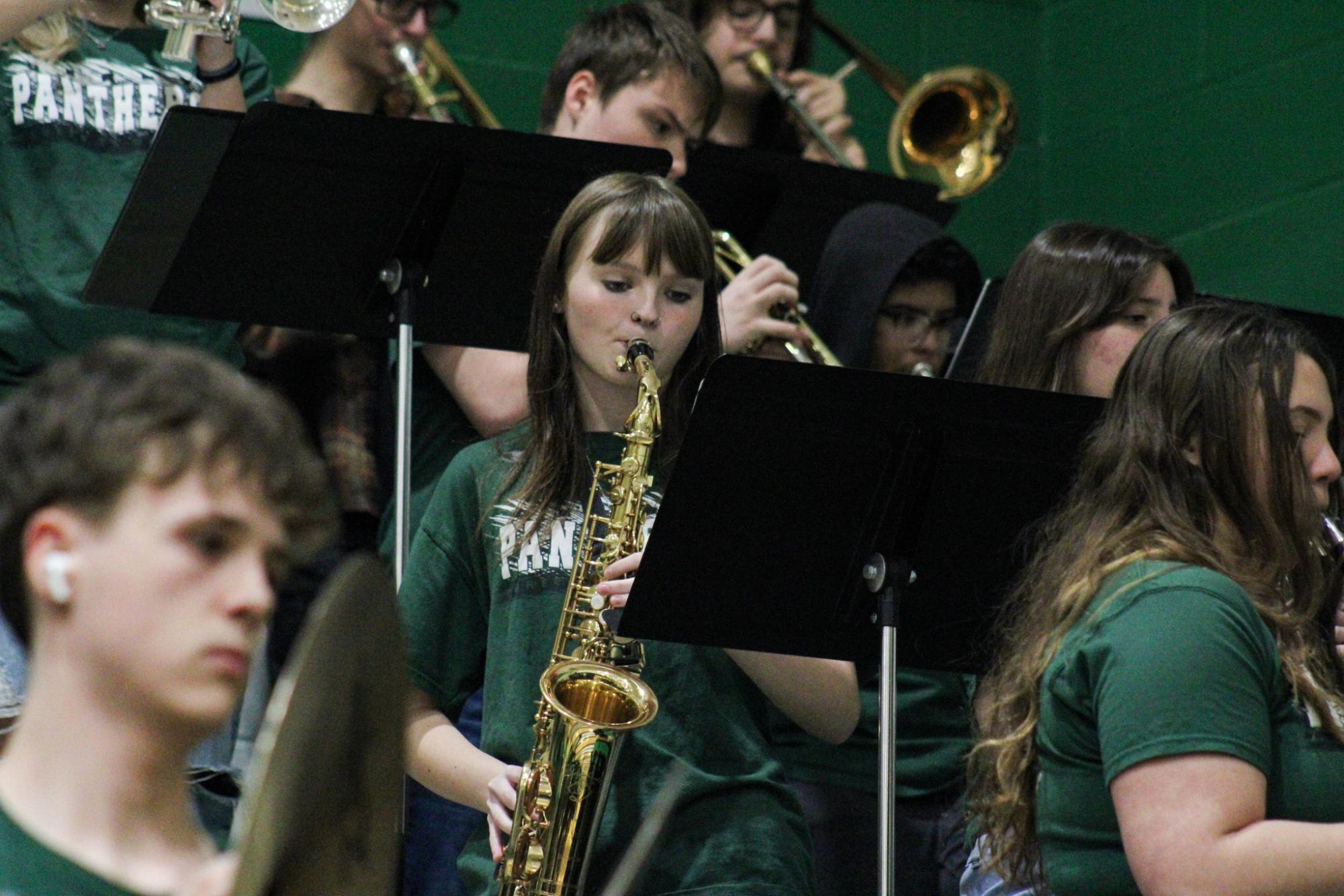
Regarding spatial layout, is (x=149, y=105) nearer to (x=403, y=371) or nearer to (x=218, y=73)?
(x=218, y=73)

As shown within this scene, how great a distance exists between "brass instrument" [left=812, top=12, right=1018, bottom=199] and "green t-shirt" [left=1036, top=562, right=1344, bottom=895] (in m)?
2.87

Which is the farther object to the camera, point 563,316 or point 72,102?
point 72,102

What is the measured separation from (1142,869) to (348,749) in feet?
3.87

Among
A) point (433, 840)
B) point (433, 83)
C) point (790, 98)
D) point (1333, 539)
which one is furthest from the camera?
point (790, 98)

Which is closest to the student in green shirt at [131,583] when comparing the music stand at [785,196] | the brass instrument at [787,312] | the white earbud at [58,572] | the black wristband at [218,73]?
the white earbud at [58,572]

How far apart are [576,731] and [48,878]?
4.78 ft

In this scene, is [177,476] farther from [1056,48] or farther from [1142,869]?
[1056,48]

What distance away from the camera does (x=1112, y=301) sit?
10.1 feet

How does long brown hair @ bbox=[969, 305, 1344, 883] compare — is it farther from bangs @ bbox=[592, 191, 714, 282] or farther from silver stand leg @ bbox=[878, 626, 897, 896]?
bangs @ bbox=[592, 191, 714, 282]

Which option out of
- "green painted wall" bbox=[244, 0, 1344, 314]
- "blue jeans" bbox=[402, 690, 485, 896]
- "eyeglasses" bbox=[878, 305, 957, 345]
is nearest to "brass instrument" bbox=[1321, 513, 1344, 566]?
"blue jeans" bbox=[402, 690, 485, 896]

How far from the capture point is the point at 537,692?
8.62ft

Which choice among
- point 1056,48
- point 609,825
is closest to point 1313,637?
point 609,825

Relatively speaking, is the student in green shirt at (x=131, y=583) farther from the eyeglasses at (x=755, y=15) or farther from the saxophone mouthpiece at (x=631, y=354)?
the eyeglasses at (x=755, y=15)

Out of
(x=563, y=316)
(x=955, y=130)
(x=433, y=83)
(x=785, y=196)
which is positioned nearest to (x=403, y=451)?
(x=563, y=316)
